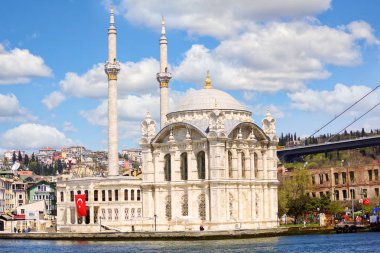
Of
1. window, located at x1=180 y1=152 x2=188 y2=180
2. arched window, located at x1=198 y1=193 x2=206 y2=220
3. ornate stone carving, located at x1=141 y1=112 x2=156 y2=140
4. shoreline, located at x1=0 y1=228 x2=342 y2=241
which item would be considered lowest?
shoreline, located at x1=0 y1=228 x2=342 y2=241

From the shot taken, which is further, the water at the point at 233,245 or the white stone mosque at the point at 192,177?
the white stone mosque at the point at 192,177

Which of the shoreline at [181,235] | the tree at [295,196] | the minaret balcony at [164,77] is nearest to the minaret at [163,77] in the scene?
the minaret balcony at [164,77]

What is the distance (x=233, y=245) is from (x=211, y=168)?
12033mm

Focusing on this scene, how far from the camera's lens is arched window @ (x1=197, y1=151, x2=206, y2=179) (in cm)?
7194

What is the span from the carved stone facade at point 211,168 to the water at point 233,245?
6089 millimetres

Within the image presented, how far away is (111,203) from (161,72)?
51.6 ft

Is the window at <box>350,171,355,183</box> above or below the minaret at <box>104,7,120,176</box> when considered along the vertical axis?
below

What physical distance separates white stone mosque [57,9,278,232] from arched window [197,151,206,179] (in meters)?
0.04

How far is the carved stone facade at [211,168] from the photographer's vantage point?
69.8 m

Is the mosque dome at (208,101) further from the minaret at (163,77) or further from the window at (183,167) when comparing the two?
the minaret at (163,77)

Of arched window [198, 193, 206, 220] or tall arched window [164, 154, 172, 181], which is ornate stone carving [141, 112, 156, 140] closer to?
tall arched window [164, 154, 172, 181]

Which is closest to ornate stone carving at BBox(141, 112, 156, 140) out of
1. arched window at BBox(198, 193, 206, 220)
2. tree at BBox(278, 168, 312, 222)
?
arched window at BBox(198, 193, 206, 220)

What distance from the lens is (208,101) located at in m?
74.2

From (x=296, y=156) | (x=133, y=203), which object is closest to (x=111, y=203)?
(x=133, y=203)
